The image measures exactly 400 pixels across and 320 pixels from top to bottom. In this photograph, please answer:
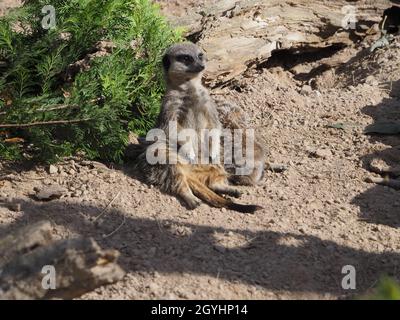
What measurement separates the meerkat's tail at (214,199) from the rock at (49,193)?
3.12ft

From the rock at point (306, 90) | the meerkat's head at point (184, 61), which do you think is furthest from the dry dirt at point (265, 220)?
the meerkat's head at point (184, 61)

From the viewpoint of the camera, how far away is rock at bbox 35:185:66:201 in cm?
433

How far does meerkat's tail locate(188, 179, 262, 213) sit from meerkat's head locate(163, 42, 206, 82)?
870 mm

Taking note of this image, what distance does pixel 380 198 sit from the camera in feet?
15.3

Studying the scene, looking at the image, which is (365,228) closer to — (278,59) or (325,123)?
(325,123)

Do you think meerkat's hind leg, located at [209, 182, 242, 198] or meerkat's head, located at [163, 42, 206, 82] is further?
meerkat's head, located at [163, 42, 206, 82]

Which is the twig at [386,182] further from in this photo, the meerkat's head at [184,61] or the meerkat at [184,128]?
the meerkat's head at [184,61]

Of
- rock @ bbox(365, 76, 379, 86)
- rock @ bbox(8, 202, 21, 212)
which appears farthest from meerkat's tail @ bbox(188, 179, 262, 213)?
rock @ bbox(365, 76, 379, 86)

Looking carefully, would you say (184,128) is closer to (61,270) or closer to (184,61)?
(184,61)

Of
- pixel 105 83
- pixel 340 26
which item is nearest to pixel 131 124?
pixel 105 83

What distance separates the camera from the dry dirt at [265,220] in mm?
3553

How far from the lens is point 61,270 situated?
2.96 m

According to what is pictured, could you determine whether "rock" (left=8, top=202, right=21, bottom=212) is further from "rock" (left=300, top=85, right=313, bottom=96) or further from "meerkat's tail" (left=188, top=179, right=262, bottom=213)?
"rock" (left=300, top=85, right=313, bottom=96)

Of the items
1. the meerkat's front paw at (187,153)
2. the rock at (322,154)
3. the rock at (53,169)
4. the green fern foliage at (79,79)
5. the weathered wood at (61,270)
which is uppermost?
the green fern foliage at (79,79)
